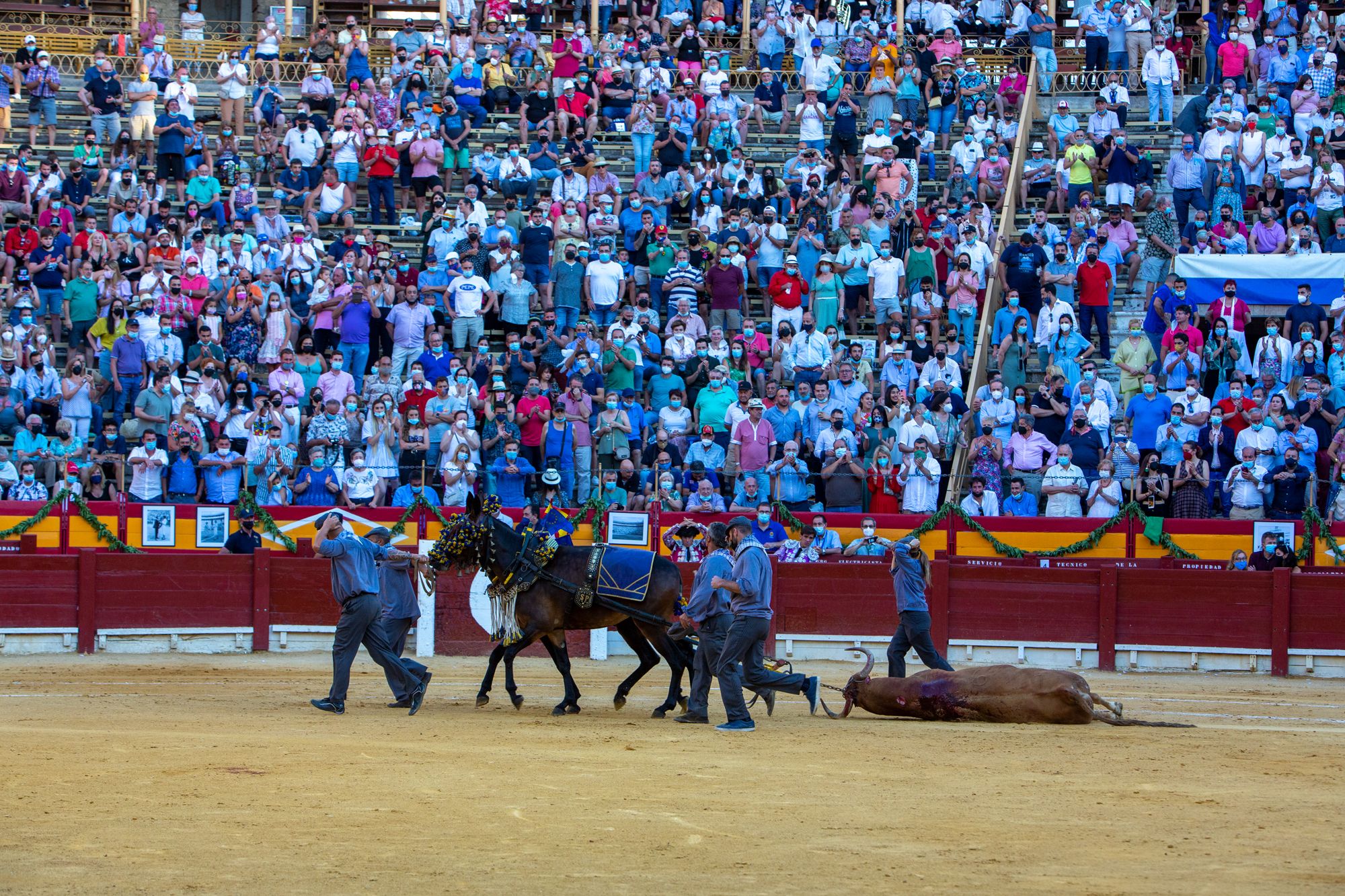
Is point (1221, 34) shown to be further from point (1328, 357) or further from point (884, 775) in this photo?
point (884, 775)

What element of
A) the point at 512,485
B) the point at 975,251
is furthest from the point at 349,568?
the point at 975,251

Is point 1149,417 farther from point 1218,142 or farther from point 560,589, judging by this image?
point 560,589

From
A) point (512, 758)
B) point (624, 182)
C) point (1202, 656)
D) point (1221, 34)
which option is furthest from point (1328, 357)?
point (512, 758)

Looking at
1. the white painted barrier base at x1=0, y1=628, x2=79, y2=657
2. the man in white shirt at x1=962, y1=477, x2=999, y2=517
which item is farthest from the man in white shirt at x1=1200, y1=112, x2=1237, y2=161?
the white painted barrier base at x1=0, y1=628, x2=79, y2=657

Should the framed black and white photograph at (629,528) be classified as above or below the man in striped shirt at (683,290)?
below

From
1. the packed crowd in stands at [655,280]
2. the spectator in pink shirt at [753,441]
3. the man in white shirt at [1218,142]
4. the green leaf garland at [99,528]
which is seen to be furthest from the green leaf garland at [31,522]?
the man in white shirt at [1218,142]

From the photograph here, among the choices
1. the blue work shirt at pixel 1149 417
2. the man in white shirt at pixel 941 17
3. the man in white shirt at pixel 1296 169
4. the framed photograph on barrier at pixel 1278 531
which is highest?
the man in white shirt at pixel 941 17

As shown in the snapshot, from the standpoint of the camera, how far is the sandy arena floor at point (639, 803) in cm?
809

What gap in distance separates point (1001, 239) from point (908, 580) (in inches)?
426

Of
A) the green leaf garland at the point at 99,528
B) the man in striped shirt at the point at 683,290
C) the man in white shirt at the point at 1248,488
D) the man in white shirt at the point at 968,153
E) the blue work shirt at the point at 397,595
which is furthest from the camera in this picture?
the man in white shirt at the point at 968,153

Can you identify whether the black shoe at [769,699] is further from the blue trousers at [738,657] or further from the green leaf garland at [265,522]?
the green leaf garland at [265,522]

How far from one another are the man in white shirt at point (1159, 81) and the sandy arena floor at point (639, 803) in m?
14.8

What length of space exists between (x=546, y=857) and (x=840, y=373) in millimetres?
13423

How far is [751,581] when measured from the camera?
12859mm
